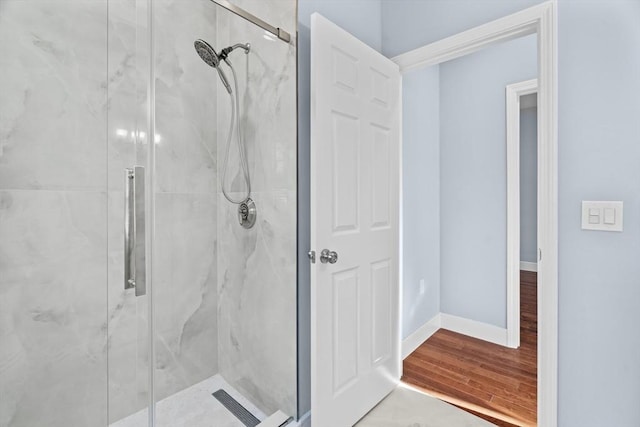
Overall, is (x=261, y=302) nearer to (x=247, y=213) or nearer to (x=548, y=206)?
(x=247, y=213)

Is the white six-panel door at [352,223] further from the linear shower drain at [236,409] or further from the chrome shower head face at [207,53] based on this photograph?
the chrome shower head face at [207,53]

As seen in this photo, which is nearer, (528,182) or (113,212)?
(113,212)

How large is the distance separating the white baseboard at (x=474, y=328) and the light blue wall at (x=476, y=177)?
5 centimetres

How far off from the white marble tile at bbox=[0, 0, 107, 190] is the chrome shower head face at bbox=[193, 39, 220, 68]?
0.36 meters

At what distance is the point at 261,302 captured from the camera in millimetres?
1583

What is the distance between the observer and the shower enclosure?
3.77 ft

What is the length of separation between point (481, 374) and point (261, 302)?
1.71m

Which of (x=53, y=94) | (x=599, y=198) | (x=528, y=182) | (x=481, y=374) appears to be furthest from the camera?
(x=528, y=182)

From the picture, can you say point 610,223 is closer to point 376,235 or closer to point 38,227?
point 376,235

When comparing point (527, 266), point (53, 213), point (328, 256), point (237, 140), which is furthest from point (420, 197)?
point (527, 266)

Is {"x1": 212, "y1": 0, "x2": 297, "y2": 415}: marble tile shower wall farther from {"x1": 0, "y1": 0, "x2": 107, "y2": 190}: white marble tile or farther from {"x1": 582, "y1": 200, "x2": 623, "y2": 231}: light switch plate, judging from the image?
{"x1": 582, "y1": 200, "x2": 623, "y2": 231}: light switch plate

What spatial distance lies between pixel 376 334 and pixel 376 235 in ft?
1.90

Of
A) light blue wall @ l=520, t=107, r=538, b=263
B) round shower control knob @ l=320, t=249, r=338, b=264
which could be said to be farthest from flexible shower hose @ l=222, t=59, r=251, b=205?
light blue wall @ l=520, t=107, r=538, b=263

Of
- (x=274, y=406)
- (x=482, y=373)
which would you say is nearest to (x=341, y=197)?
(x=274, y=406)
